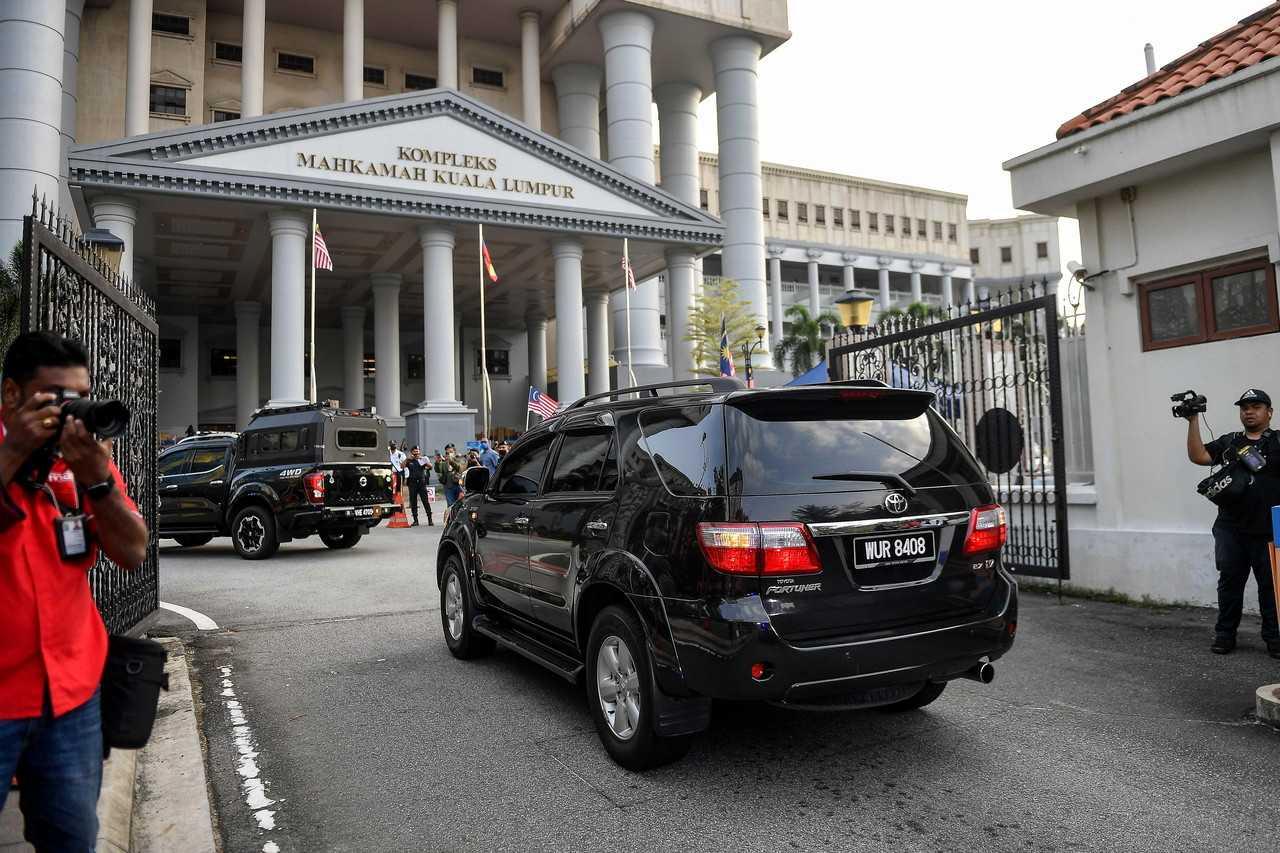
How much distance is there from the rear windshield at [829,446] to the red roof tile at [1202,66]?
622cm

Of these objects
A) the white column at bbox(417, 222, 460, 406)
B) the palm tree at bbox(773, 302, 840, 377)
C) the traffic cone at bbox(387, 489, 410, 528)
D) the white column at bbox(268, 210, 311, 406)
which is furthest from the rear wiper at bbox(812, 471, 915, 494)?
the palm tree at bbox(773, 302, 840, 377)

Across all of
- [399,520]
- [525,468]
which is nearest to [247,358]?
[399,520]

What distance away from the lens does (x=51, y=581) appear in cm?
227

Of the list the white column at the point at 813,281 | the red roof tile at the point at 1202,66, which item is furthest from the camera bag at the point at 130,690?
the white column at the point at 813,281

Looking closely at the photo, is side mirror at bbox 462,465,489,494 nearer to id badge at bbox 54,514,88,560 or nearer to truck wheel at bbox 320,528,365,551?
id badge at bbox 54,514,88,560

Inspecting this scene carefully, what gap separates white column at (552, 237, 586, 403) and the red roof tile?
2091 cm

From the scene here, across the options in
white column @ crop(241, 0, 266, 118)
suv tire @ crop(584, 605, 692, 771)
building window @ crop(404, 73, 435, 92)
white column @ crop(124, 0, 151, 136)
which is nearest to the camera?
suv tire @ crop(584, 605, 692, 771)

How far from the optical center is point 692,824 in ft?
12.0

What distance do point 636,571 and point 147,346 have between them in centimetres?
501

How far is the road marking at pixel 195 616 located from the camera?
8180 millimetres

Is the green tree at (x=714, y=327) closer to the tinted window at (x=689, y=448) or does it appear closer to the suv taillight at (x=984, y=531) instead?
the suv taillight at (x=984, y=531)

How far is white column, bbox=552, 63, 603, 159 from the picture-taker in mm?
41156

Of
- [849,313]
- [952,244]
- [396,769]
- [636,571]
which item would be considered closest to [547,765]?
[396,769]

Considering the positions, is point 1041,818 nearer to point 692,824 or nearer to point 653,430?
point 692,824
